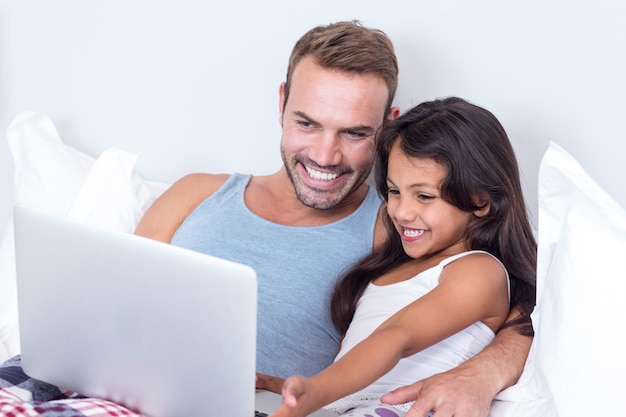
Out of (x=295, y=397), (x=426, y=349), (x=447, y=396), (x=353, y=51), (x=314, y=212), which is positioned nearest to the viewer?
(x=295, y=397)

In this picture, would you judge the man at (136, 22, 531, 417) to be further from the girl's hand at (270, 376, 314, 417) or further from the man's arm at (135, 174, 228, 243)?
the girl's hand at (270, 376, 314, 417)

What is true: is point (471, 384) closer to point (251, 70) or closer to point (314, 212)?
point (314, 212)

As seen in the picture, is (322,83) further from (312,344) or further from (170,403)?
→ (170,403)

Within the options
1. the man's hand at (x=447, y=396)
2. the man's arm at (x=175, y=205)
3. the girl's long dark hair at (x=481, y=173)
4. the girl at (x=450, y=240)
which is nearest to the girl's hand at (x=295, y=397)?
the man's hand at (x=447, y=396)

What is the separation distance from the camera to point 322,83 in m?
1.69

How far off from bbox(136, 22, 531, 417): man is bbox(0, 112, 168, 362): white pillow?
0.40 ft

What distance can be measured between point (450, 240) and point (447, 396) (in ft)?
1.26

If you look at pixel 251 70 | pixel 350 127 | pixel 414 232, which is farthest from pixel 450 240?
pixel 251 70

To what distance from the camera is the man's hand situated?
4.01 ft

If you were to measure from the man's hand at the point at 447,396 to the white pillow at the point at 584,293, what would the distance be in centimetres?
12

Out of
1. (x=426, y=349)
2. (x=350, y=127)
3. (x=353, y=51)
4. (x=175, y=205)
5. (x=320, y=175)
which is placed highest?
(x=353, y=51)

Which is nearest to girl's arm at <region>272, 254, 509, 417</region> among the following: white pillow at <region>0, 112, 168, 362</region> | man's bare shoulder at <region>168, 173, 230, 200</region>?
man's bare shoulder at <region>168, 173, 230, 200</region>

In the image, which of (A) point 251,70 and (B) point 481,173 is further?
(A) point 251,70

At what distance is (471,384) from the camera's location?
1268 millimetres
